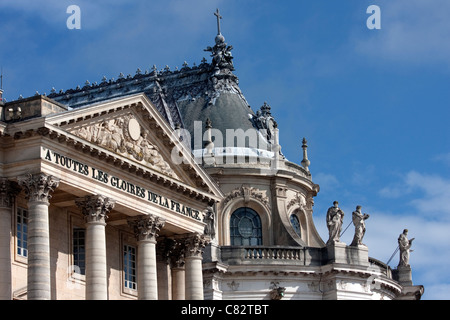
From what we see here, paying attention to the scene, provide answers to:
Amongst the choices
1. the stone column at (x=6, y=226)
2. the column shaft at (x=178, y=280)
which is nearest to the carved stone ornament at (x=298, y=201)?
the column shaft at (x=178, y=280)

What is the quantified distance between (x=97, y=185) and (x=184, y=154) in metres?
6.23

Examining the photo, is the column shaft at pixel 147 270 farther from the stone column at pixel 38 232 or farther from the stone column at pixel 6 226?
the stone column at pixel 6 226

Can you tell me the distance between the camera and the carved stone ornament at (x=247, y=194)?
76812mm

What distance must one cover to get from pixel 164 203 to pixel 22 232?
7.98 metres

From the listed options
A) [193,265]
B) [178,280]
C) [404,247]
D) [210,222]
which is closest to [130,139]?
[193,265]

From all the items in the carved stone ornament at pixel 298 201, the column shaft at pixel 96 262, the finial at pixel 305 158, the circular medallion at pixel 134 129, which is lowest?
the column shaft at pixel 96 262

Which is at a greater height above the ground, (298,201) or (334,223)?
(298,201)

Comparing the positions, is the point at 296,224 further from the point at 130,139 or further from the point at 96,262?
the point at 96,262

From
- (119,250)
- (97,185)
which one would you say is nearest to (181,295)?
(119,250)

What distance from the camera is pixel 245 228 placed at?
3056 inches

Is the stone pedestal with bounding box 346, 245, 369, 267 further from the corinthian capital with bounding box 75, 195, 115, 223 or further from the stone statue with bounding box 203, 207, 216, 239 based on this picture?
the corinthian capital with bounding box 75, 195, 115, 223

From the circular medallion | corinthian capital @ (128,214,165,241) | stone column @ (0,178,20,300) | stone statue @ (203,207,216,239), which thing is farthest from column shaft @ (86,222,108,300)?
stone statue @ (203,207,216,239)

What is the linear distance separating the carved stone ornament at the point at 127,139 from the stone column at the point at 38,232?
328 cm
